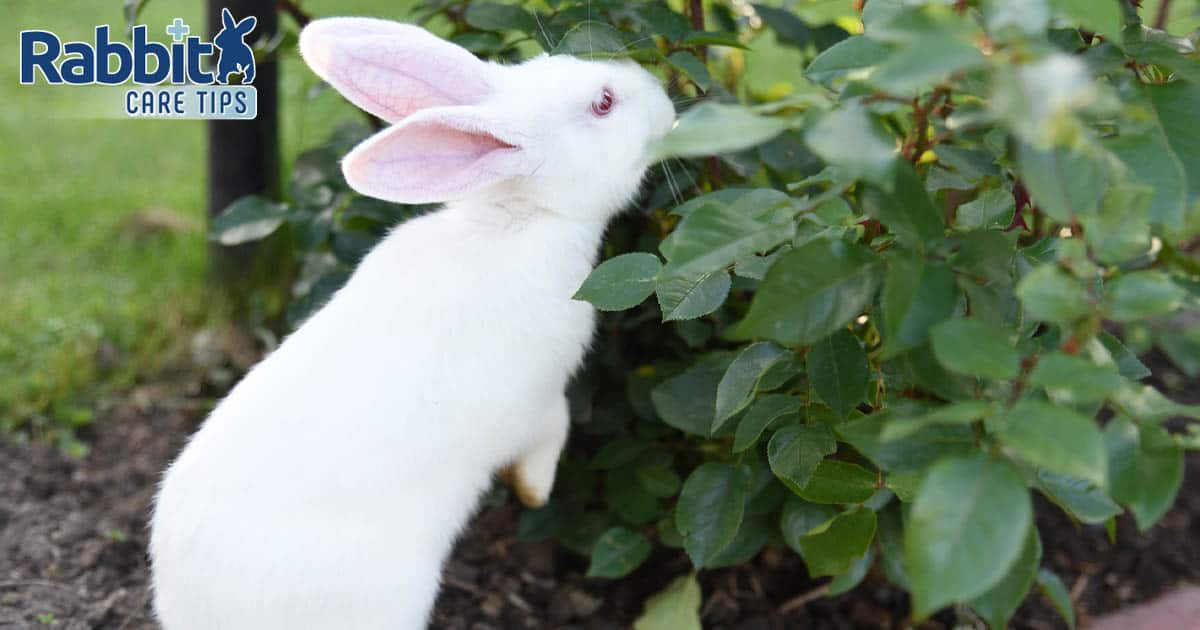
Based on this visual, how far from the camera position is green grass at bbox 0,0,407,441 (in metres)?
3.42

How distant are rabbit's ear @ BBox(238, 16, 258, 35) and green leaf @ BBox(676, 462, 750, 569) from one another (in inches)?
69.8

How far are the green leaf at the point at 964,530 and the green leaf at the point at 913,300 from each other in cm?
18

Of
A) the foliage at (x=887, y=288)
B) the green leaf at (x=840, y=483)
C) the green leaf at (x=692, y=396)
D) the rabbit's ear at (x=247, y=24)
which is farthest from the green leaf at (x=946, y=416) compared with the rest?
the rabbit's ear at (x=247, y=24)

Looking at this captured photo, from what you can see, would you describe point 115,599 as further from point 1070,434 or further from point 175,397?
point 1070,434

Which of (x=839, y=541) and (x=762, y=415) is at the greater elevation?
(x=762, y=415)

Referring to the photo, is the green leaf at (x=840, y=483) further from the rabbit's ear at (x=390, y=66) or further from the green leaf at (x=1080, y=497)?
the rabbit's ear at (x=390, y=66)

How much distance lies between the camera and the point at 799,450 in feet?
6.46

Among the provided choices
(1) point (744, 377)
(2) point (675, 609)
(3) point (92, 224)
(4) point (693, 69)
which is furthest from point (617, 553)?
(3) point (92, 224)

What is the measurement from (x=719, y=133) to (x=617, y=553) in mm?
1539

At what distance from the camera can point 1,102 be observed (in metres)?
4.82

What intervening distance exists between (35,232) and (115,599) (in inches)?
74.3

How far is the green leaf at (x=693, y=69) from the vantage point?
2270 mm

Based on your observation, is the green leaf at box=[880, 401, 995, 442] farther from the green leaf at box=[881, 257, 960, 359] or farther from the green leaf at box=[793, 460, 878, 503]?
the green leaf at box=[793, 460, 878, 503]

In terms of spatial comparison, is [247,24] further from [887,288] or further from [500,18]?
[887,288]
